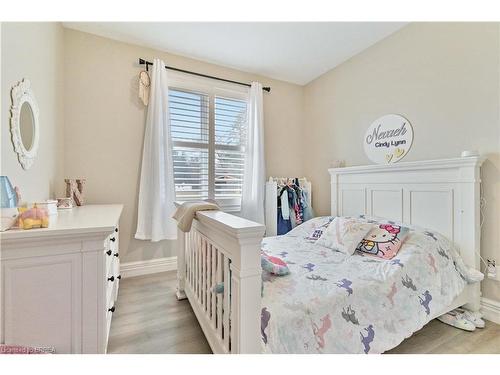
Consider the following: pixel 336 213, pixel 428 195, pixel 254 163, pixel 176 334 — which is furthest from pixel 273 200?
pixel 176 334

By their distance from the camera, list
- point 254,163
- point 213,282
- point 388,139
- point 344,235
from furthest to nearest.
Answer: point 254,163, point 388,139, point 344,235, point 213,282

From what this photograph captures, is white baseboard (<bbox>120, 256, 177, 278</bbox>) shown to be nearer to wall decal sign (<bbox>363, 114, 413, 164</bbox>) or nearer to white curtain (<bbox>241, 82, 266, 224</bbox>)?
white curtain (<bbox>241, 82, 266, 224</bbox>)

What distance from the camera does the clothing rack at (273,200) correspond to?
3055 mm

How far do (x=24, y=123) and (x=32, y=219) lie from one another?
81 cm

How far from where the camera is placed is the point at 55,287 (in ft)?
3.22

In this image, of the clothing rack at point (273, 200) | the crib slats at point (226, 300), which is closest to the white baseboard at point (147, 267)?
the clothing rack at point (273, 200)

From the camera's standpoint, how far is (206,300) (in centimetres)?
148

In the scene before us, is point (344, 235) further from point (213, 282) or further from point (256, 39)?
point (256, 39)

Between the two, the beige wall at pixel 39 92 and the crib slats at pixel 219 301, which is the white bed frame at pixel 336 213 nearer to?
the crib slats at pixel 219 301

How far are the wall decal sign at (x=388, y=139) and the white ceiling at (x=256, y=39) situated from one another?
908mm

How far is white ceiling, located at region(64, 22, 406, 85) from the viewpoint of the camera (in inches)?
88.3
